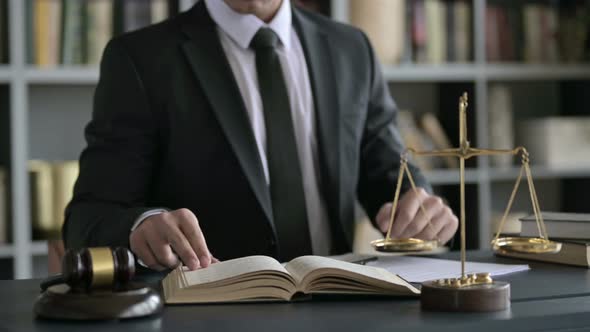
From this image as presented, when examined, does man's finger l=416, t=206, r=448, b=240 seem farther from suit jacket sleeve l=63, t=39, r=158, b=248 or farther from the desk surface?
suit jacket sleeve l=63, t=39, r=158, b=248

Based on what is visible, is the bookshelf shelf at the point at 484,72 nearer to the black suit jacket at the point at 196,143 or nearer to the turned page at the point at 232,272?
the black suit jacket at the point at 196,143

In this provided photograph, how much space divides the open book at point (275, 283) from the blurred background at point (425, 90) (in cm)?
193

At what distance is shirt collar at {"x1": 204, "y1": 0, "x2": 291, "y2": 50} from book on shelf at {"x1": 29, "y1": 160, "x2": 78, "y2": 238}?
4.14ft

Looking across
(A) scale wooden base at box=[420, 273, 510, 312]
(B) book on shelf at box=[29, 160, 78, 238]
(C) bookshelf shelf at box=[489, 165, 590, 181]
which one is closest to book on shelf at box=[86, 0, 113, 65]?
(B) book on shelf at box=[29, 160, 78, 238]

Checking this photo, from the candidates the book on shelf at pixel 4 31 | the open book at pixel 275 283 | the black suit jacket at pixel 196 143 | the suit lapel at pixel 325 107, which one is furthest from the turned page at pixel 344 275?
the book on shelf at pixel 4 31

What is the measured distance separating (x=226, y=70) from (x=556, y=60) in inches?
82.1

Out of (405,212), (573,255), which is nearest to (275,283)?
(405,212)

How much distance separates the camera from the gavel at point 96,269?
109 cm

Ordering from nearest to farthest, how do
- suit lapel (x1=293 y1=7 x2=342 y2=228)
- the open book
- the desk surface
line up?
1. the desk surface
2. the open book
3. suit lapel (x1=293 y1=7 x2=342 y2=228)

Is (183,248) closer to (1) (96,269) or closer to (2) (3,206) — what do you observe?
(1) (96,269)

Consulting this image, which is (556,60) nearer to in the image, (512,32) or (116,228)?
(512,32)

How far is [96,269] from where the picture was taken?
3.60 feet

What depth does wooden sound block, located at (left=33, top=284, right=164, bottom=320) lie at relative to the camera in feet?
3.48

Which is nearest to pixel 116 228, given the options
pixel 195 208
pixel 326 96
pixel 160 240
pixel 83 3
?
pixel 160 240
